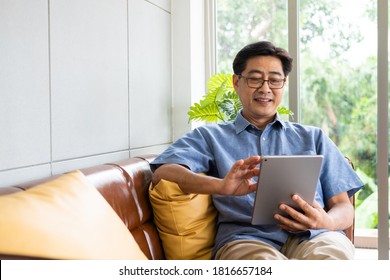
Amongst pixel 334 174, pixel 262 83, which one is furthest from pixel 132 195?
pixel 334 174

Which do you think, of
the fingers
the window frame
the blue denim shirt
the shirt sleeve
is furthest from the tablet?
the window frame

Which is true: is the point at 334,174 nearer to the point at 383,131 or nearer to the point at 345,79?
the point at 383,131

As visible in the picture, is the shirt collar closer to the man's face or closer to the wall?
the man's face

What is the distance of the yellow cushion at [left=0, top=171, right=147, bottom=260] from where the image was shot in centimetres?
126

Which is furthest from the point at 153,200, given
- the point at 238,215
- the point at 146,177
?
the point at 238,215

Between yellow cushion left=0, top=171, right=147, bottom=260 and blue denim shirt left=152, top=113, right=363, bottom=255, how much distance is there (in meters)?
0.64

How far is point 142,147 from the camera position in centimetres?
305

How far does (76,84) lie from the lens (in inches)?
90.8

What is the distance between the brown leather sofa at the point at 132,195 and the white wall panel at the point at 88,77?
234 mm

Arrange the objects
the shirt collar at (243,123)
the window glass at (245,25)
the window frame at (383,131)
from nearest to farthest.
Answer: the shirt collar at (243,123) < the window frame at (383,131) < the window glass at (245,25)

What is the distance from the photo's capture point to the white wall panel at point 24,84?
6.02ft

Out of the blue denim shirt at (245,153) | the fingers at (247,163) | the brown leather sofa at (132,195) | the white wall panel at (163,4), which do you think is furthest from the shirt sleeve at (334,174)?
the white wall panel at (163,4)

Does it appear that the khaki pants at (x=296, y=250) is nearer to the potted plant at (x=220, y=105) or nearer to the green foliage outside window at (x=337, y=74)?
the potted plant at (x=220, y=105)
